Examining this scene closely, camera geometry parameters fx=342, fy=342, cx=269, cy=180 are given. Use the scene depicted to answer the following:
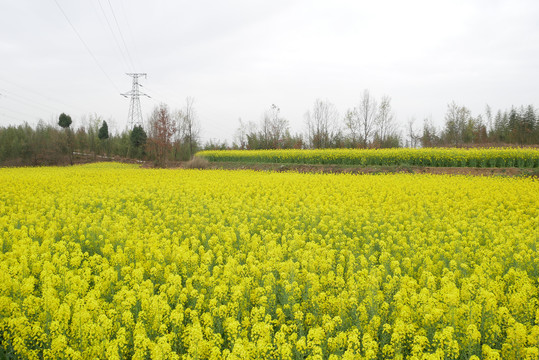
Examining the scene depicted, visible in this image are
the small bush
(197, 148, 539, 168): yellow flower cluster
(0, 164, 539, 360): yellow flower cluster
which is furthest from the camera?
the small bush

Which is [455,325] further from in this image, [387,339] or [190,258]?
[190,258]

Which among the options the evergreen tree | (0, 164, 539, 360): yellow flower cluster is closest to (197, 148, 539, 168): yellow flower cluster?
(0, 164, 539, 360): yellow flower cluster

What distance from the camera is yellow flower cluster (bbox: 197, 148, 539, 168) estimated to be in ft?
76.3

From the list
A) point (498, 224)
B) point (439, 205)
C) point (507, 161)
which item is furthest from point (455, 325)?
point (507, 161)

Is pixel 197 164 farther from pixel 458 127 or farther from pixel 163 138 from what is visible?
pixel 458 127

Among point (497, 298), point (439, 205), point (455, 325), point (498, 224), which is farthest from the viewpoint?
point (439, 205)

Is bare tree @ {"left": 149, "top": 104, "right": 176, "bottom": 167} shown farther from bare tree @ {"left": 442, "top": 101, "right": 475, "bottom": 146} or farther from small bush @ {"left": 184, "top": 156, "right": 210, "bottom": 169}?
bare tree @ {"left": 442, "top": 101, "right": 475, "bottom": 146}

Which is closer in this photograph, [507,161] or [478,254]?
[478,254]

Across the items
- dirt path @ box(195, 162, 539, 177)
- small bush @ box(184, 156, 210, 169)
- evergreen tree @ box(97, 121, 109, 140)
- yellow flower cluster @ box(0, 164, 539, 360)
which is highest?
evergreen tree @ box(97, 121, 109, 140)

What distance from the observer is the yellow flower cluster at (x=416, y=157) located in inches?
916

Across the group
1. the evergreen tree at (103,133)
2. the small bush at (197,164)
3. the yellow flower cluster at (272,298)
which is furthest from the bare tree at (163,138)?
the yellow flower cluster at (272,298)

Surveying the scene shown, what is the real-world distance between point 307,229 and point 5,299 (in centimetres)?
592

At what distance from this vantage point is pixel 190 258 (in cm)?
536

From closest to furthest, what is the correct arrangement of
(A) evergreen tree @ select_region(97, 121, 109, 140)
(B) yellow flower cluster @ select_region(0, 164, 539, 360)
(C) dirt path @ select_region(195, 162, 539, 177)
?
(B) yellow flower cluster @ select_region(0, 164, 539, 360)
(C) dirt path @ select_region(195, 162, 539, 177)
(A) evergreen tree @ select_region(97, 121, 109, 140)
